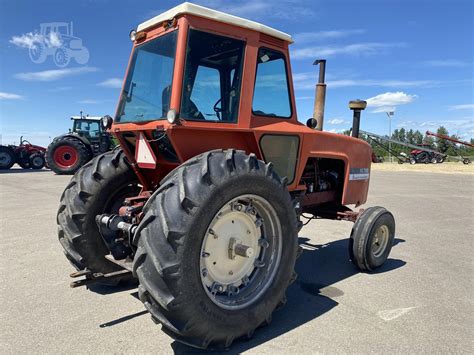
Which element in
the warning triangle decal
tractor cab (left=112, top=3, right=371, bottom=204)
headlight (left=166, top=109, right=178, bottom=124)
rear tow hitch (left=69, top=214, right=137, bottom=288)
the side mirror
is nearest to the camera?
headlight (left=166, top=109, right=178, bottom=124)

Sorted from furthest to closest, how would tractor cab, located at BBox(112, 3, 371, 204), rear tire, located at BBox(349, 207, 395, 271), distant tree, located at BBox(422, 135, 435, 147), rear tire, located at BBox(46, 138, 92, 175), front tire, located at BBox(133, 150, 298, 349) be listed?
distant tree, located at BBox(422, 135, 435, 147) → rear tire, located at BBox(46, 138, 92, 175) → rear tire, located at BBox(349, 207, 395, 271) → tractor cab, located at BBox(112, 3, 371, 204) → front tire, located at BBox(133, 150, 298, 349)

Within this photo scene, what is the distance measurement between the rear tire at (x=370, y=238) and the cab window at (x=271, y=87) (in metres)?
1.68

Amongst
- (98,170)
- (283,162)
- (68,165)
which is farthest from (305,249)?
(68,165)

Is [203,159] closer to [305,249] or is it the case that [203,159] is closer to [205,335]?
[205,335]

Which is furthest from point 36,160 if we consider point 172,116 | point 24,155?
point 172,116

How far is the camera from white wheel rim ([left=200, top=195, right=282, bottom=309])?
298cm

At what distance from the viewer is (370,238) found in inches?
176

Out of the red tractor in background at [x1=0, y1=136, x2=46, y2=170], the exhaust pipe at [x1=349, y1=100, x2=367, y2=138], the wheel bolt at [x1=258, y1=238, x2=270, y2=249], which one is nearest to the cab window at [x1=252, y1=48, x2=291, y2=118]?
the wheel bolt at [x1=258, y1=238, x2=270, y2=249]

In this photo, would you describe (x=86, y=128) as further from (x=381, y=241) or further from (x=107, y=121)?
(x=381, y=241)

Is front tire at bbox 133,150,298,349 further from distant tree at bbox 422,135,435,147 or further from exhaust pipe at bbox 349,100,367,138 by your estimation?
distant tree at bbox 422,135,435,147

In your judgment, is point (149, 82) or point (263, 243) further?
point (149, 82)

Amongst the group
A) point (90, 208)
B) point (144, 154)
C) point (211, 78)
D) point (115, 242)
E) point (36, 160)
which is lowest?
point (36, 160)

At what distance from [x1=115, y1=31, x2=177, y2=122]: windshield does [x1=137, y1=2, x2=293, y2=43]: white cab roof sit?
6.1 inches

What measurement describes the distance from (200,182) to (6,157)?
23360 millimetres
